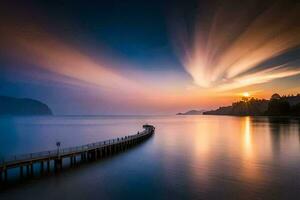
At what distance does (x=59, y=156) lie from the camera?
38750 millimetres

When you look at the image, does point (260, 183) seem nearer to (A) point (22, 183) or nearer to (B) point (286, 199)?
(B) point (286, 199)

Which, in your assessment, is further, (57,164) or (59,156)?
(59,156)

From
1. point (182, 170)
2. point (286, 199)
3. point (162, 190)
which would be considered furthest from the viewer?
point (182, 170)

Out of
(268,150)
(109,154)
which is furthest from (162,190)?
(268,150)

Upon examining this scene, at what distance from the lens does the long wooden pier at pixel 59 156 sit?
32.5m

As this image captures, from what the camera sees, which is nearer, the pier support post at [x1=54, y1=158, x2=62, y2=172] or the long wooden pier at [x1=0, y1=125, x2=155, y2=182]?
the long wooden pier at [x1=0, y1=125, x2=155, y2=182]

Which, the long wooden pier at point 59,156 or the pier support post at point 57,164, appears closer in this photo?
the long wooden pier at point 59,156

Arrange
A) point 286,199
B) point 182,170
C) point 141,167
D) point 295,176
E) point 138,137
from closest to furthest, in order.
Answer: point 286,199 → point 295,176 → point 182,170 → point 141,167 → point 138,137

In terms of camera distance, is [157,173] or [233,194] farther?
[157,173]

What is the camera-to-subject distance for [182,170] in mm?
38656

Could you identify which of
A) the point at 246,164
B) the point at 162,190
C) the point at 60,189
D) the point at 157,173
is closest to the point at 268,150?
the point at 246,164

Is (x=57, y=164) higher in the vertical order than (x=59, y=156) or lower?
lower

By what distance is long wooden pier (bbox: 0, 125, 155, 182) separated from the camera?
106 feet

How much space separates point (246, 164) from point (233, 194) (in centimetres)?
1840
